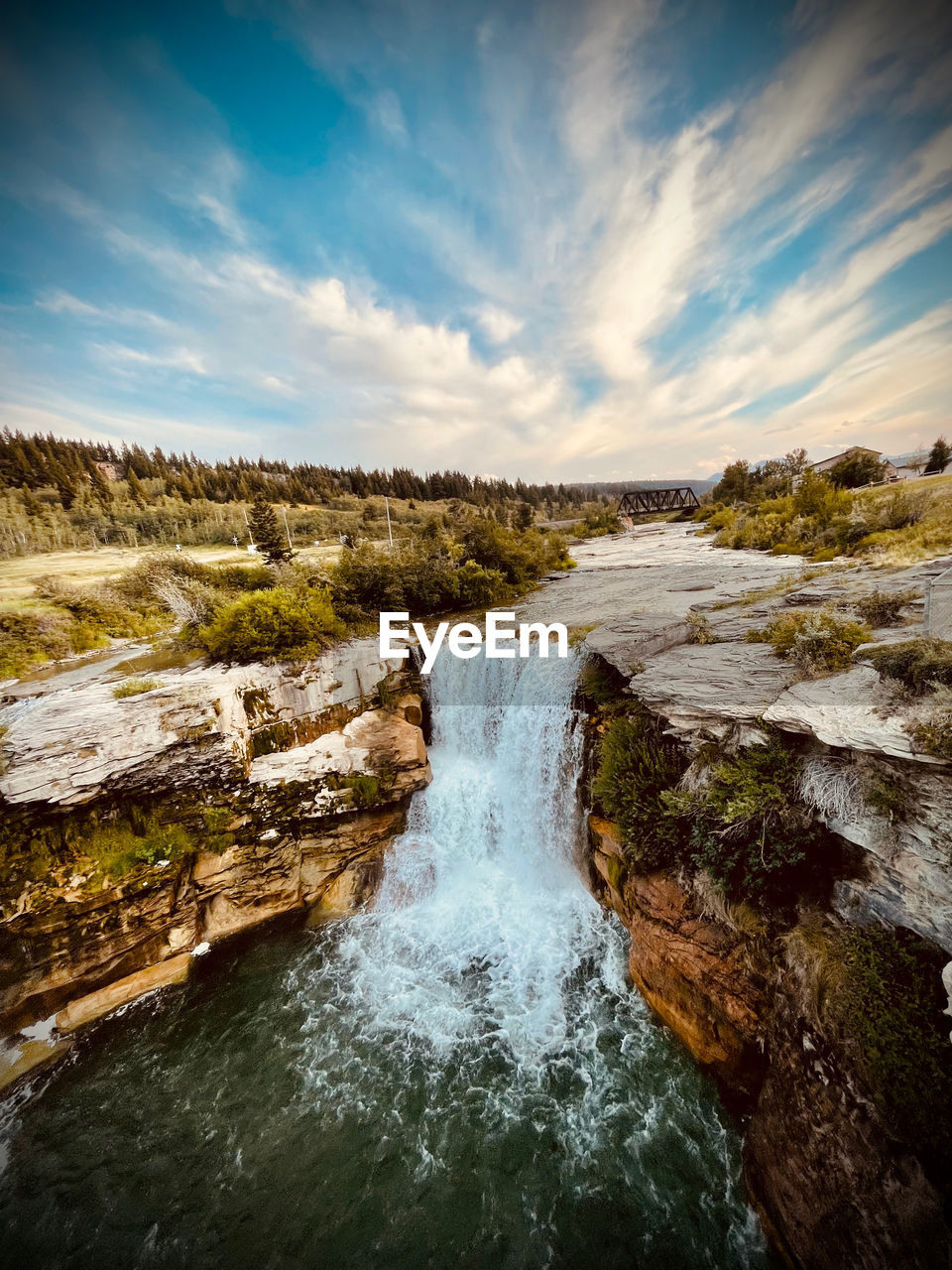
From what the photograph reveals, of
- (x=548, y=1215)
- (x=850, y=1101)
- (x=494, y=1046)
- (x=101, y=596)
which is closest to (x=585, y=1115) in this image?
(x=548, y=1215)

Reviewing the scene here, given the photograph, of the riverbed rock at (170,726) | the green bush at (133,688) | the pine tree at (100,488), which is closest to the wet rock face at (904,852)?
the riverbed rock at (170,726)

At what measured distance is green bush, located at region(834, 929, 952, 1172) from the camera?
4.19m

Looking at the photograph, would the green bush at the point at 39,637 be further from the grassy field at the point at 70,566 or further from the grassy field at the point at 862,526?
the grassy field at the point at 862,526

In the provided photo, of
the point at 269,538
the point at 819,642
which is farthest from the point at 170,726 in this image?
the point at 819,642

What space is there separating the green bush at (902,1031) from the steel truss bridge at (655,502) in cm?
5888

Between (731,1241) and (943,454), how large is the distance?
48.0 meters

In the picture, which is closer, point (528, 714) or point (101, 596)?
point (528, 714)

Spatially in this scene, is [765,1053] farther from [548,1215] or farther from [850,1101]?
[548,1215]

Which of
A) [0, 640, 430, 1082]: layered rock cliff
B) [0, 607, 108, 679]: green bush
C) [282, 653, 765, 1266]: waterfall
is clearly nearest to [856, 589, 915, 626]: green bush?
[282, 653, 765, 1266]: waterfall

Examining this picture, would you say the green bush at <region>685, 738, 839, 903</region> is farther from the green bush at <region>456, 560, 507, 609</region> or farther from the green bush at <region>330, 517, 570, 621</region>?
the green bush at <region>456, 560, 507, 609</region>

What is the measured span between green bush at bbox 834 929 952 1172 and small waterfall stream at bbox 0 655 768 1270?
323 centimetres

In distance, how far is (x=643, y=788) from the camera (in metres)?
8.12

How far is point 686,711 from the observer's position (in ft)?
25.1

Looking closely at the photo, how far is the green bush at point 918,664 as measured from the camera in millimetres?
5633
